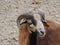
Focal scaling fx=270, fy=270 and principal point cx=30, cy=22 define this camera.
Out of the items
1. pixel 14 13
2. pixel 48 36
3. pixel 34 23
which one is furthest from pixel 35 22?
pixel 14 13

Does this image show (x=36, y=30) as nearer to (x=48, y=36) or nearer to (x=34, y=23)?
(x=34, y=23)

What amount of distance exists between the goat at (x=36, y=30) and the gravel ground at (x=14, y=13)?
0.96 meters

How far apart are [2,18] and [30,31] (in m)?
2.92

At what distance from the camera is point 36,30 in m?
4.83

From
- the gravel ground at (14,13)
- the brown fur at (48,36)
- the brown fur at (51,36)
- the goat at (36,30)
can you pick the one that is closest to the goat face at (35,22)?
the goat at (36,30)

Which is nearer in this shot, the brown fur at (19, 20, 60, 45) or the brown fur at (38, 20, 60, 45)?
the brown fur at (19, 20, 60, 45)

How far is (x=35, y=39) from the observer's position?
16.8 feet

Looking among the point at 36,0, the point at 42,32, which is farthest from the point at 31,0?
the point at 42,32

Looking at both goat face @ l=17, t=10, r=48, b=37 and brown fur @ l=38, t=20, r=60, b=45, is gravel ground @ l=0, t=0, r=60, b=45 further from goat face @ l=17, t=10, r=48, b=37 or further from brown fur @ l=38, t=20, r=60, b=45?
goat face @ l=17, t=10, r=48, b=37

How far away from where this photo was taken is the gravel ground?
6.48 m

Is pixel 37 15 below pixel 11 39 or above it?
above

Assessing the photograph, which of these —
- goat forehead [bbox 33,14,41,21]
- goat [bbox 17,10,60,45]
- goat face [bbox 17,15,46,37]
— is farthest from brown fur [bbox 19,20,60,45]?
goat forehead [bbox 33,14,41,21]

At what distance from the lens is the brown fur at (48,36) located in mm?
5172

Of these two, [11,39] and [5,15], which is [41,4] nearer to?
[5,15]
